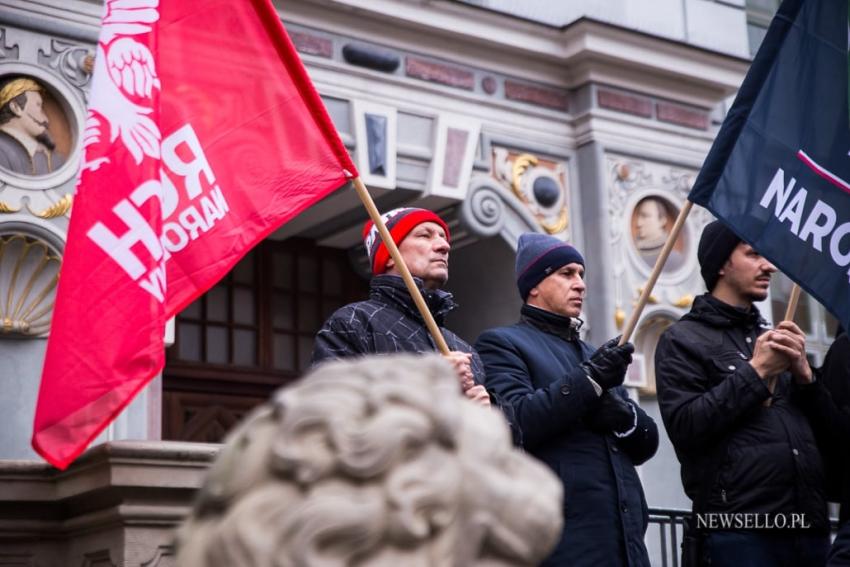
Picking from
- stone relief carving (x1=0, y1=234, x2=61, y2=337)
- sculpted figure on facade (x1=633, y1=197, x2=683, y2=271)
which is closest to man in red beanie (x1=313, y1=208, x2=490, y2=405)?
stone relief carving (x1=0, y1=234, x2=61, y2=337)

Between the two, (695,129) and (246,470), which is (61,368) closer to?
(246,470)

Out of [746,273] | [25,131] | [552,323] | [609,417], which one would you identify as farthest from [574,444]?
[25,131]

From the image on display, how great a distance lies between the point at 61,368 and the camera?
12.5 feet

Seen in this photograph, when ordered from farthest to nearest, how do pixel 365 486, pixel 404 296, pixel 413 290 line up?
1. pixel 404 296
2. pixel 413 290
3. pixel 365 486

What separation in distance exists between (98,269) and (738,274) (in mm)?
1849

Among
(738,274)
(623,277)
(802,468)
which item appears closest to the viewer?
(802,468)

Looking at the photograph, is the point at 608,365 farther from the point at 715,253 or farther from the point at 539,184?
the point at 539,184

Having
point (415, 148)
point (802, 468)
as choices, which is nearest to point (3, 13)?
point (415, 148)

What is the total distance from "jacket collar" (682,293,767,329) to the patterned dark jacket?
719mm

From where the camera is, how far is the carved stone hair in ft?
5.04

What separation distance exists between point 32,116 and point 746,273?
365 cm

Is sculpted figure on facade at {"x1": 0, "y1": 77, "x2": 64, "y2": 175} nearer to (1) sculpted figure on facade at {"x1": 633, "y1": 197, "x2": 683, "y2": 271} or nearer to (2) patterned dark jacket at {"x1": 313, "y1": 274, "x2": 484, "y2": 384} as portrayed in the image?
(2) patterned dark jacket at {"x1": 313, "y1": 274, "x2": 484, "y2": 384}

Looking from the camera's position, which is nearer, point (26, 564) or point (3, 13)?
point (26, 564)

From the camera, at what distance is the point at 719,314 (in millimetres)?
4508
